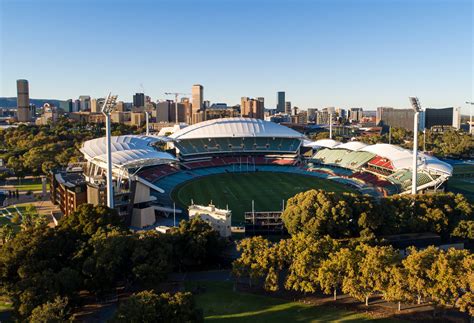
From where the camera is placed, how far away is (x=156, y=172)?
77.6 meters

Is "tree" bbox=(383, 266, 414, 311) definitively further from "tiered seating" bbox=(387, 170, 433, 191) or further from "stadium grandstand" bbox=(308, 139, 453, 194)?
"tiered seating" bbox=(387, 170, 433, 191)

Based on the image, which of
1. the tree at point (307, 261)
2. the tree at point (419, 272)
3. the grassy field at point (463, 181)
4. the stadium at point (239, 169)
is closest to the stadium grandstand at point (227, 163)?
the stadium at point (239, 169)

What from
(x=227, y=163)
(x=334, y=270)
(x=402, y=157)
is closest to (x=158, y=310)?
(x=334, y=270)

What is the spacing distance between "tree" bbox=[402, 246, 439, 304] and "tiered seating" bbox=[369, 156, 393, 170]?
159ft

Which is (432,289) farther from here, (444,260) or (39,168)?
(39,168)

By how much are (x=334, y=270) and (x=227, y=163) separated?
67.5 meters

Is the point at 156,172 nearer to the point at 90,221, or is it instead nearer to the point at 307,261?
the point at 90,221

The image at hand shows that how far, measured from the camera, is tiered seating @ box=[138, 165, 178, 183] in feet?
240

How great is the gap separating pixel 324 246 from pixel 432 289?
7777 millimetres

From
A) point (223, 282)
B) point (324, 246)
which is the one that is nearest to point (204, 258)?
point (223, 282)

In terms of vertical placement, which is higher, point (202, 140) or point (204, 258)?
point (202, 140)

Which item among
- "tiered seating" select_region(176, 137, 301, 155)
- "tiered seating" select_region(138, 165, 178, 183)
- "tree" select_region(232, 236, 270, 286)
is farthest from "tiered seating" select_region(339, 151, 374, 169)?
"tree" select_region(232, 236, 270, 286)

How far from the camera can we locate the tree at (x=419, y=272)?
27531 mm

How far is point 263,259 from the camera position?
3131 cm
